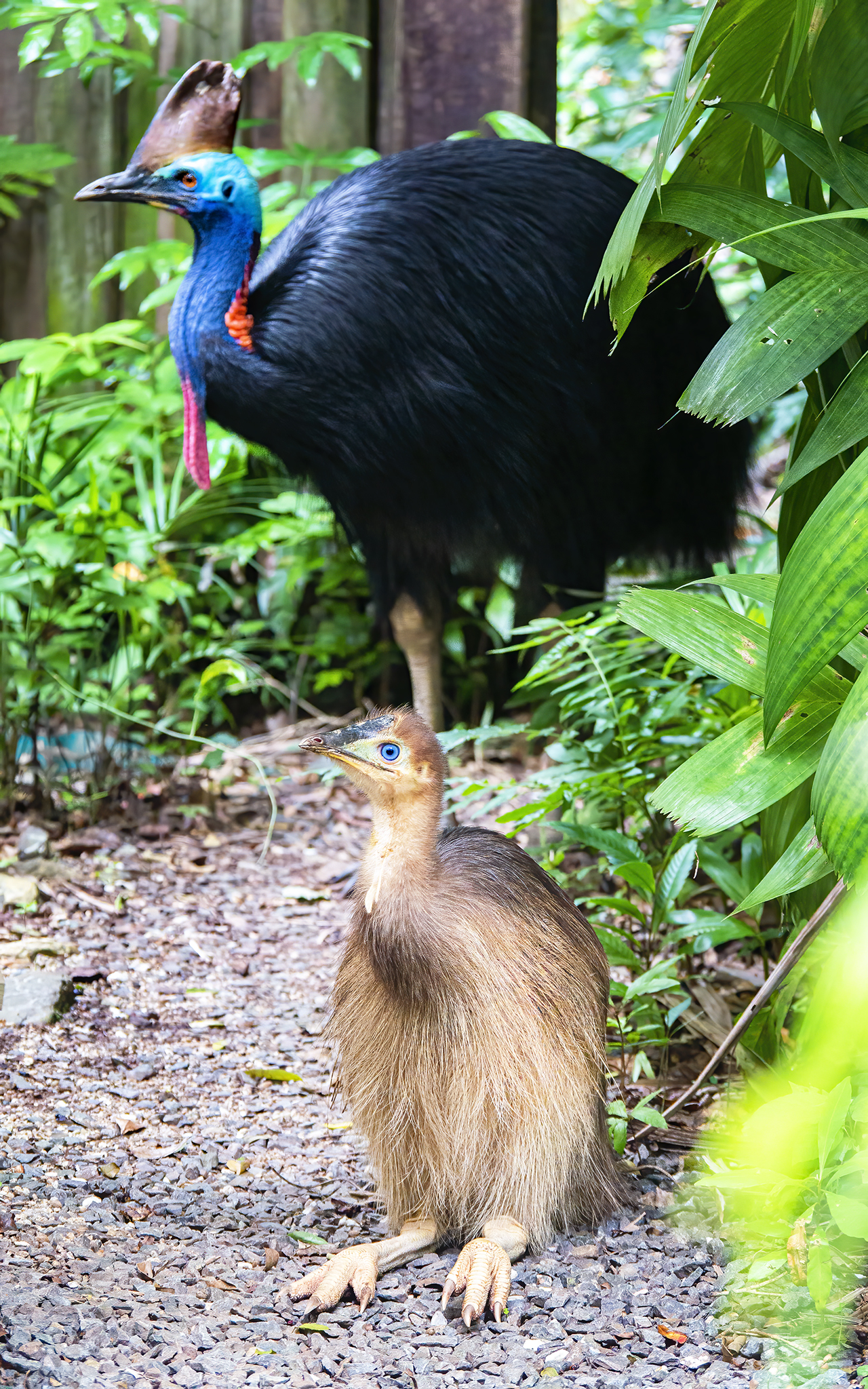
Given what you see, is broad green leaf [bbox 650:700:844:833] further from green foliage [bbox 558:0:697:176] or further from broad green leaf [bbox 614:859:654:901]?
green foliage [bbox 558:0:697:176]

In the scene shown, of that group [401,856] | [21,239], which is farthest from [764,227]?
[21,239]

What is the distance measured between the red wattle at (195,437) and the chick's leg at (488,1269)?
5.51 feet

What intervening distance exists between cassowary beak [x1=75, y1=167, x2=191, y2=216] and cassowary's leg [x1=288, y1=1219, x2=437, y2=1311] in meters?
1.98

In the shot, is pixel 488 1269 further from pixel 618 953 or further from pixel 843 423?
pixel 843 423

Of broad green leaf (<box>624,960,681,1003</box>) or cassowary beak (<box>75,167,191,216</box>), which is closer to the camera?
broad green leaf (<box>624,960,681,1003</box>)

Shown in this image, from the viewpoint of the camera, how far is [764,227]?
1.46m

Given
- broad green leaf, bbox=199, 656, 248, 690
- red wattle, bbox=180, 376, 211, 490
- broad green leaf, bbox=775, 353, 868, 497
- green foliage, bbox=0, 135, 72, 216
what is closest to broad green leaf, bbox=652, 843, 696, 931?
broad green leaf, bbox=775, 353, 868, 497

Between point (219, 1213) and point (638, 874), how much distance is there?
76cm

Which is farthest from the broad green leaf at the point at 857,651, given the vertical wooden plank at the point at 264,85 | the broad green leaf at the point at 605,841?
the vertical wooden plank at the point at 264,85

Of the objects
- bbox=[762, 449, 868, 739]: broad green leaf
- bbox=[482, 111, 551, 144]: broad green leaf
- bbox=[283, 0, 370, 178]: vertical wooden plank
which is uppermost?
bbox=[283, 0, 370, 178]: vertical wooden plank

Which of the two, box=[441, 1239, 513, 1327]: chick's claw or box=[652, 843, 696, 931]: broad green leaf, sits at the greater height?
box=[652, 843, 696, 931]: broad green leaf

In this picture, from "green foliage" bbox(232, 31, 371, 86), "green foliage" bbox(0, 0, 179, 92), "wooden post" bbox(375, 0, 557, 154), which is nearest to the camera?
"green foliage" bbox(0, 0, 179, 92)

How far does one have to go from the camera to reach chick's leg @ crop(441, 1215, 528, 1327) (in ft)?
5.00

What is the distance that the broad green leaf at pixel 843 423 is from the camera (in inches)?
52.8
